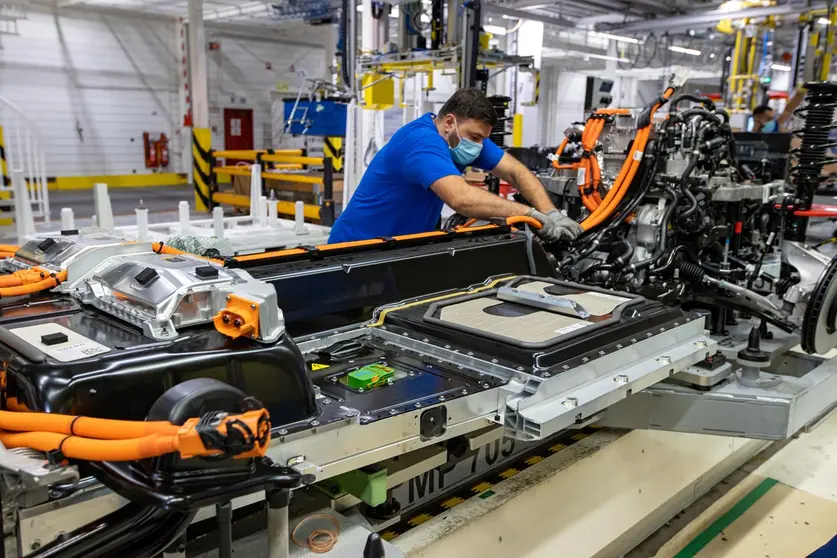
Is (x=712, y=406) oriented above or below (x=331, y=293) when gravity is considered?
below

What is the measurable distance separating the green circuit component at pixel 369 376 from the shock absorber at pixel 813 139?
311 centimetres

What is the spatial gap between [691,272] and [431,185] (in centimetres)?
149

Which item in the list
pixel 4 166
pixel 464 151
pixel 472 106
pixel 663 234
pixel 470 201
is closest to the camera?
pixel 470 201

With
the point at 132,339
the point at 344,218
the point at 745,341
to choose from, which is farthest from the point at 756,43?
the point at 132,339

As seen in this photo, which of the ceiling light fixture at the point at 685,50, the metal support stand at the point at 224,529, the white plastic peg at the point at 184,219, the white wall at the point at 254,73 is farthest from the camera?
the ceiling light fixture at the point at 685,50

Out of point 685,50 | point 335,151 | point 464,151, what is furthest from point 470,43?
point 685,50

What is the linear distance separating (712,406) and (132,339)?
2404 millimetres

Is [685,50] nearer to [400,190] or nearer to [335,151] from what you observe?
[335,151]

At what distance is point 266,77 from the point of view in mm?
18281

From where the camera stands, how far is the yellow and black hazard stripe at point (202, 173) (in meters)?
12.3

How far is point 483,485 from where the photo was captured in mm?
2758

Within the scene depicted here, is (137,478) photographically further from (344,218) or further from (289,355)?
(344,218)

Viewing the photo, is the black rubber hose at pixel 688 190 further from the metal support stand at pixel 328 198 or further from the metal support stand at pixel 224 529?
the metal support stand at pixel 328 198

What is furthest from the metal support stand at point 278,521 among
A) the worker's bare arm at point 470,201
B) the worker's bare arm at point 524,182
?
the worker's bare arm at point 524,182
